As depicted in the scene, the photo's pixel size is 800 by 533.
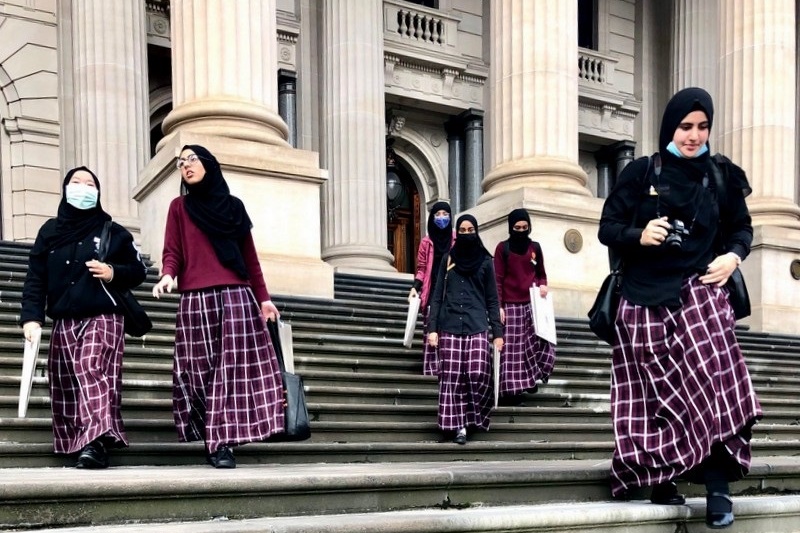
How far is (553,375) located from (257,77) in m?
4.45

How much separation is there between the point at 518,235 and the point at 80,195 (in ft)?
13.2

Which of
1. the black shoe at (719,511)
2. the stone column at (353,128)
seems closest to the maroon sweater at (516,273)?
the black shoe at (719,511)

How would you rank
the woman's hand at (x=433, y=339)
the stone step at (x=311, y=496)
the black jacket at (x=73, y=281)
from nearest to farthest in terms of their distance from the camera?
1. the stone step at (x=311, y=496)
2. the black jacket at (x=73, y=281)
3. the woman's hand at (x=433, y=339)

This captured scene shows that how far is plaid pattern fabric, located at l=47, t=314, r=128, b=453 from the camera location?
4859 mm

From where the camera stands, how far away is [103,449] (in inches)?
190

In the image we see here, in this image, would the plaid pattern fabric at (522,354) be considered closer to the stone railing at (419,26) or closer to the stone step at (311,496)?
the stone step at (311,496)

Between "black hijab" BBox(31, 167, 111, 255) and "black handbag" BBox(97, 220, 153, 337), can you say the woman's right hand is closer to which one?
"black handbag" BBox(97, 220, 153, 337)

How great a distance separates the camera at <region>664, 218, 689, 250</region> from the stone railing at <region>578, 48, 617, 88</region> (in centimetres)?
1827

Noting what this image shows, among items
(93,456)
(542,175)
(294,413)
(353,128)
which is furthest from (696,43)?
(93,456)

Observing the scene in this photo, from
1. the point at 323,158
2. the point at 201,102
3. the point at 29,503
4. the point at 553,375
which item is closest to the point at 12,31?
the point at 323,158

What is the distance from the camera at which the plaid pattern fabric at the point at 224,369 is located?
16.1 feet

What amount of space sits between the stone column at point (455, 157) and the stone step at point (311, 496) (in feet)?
51.6

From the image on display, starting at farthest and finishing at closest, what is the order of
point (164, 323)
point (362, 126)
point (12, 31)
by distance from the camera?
point (362, 126)
point (12, 31)
point (164, 323)

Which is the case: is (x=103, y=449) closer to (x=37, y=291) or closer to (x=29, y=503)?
(x=37, y=291)
